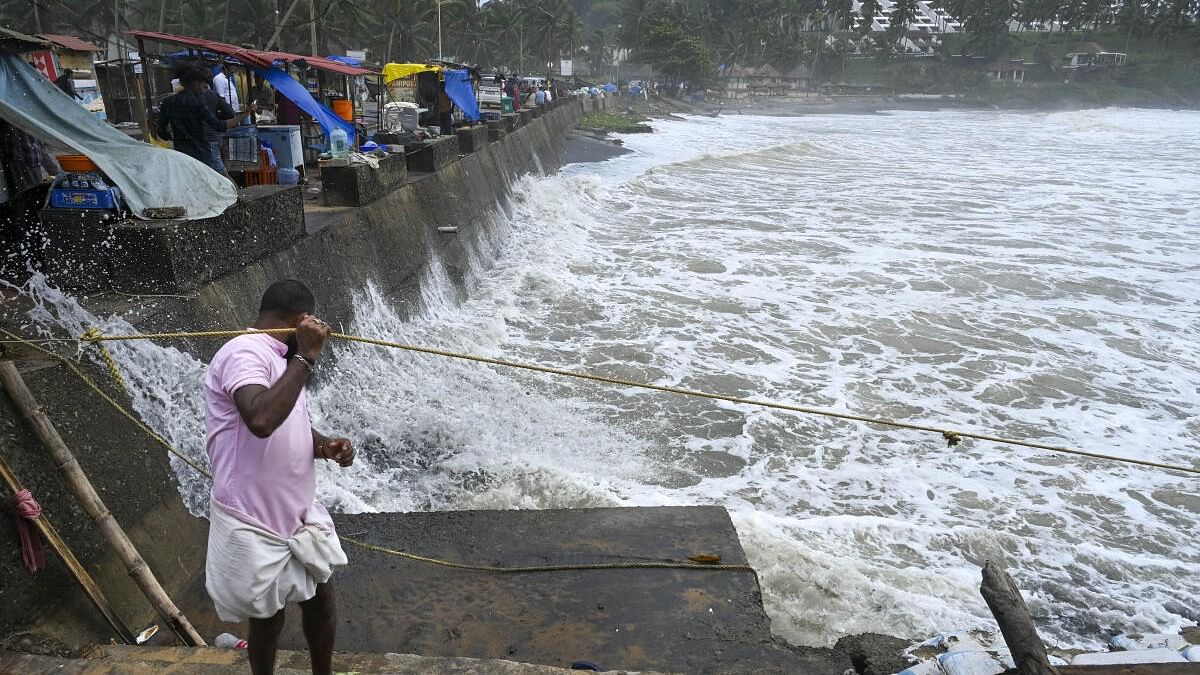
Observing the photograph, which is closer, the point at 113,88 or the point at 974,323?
the point at 974,323

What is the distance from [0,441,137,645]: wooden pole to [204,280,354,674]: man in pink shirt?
1162 millimetres

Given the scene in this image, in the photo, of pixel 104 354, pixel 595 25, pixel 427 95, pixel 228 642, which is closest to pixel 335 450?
pixel 228 642

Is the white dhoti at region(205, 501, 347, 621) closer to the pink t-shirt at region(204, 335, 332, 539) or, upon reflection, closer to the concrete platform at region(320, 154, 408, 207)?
the pink t-shirt at region(204, 335, 332, 539)

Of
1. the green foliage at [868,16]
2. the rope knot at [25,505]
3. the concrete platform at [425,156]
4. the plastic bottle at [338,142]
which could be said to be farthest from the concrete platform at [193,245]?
the green foliage at [868,16]

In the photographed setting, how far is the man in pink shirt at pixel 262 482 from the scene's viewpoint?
231 cm

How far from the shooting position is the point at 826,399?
803 centimetres

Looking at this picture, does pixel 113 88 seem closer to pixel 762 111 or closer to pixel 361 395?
pixel 361 395

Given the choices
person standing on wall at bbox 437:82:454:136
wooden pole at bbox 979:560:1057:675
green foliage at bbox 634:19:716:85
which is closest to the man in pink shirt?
wooden pole at bbox 979:560:1057:675

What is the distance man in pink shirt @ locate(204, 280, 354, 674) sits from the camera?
Result: 2.31 meters

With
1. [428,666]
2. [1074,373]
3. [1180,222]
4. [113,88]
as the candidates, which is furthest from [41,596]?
[1180,222]

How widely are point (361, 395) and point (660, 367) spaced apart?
346 centimetres

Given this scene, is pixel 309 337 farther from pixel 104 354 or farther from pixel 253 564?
pixel 104 354

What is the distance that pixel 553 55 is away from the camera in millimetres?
67938

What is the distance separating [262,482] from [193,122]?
6.57 meters
